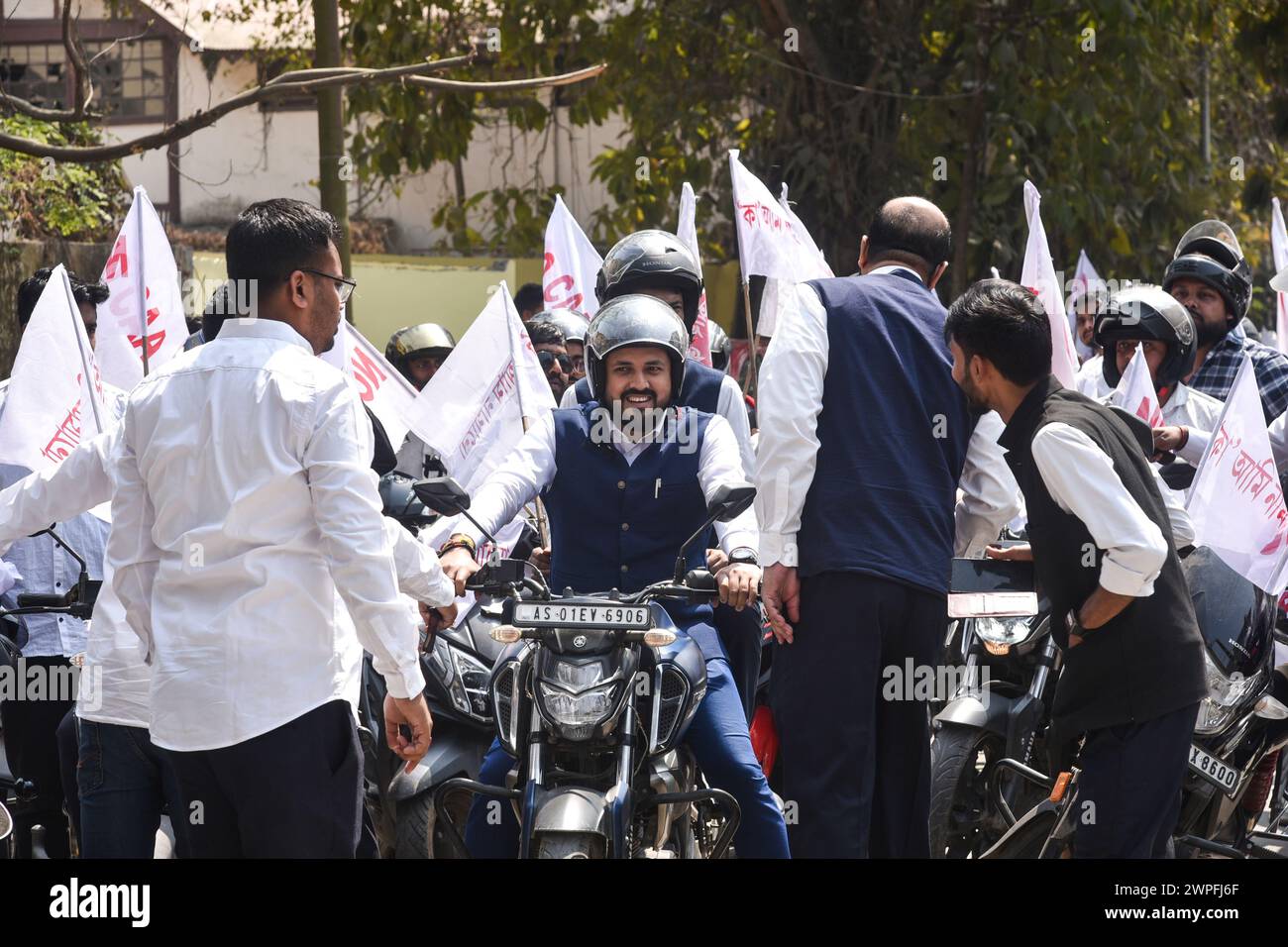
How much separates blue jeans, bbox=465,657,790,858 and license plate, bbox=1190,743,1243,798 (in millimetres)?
1456

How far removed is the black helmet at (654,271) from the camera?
6.41 metres

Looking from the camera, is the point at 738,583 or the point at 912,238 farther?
the point at 912,238

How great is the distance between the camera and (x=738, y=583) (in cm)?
453

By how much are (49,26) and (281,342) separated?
17.0 metres

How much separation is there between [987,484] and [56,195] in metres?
11.0

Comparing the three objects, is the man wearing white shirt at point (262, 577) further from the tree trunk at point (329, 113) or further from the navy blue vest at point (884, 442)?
the tree trunk at point (329, 113)

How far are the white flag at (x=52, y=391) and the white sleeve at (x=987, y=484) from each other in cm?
284

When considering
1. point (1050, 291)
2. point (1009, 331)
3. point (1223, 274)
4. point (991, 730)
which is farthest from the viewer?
point (1050, 291)

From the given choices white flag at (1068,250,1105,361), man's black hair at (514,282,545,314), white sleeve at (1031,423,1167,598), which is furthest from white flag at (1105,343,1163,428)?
man's black hair at (514,282,545,314)

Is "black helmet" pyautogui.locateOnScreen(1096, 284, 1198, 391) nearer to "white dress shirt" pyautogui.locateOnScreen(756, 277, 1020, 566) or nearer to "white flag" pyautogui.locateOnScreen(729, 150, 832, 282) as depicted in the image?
"white flag" pyautogui.locateOnScreen(729, 150, 832, 282)

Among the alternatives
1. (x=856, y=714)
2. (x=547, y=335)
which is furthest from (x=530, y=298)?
(x=856, y=714)

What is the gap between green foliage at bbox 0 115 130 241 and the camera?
1320 centimetres

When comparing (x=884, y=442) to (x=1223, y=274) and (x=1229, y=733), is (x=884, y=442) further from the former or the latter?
(x=1223, y=274)

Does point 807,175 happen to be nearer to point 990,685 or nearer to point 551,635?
point 990,685
